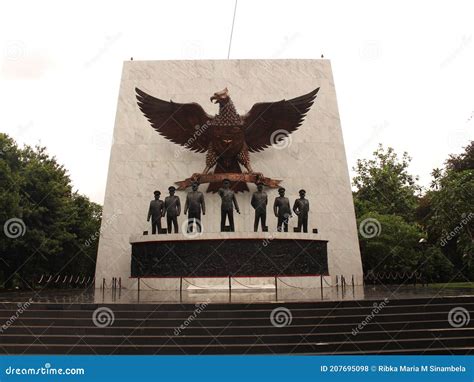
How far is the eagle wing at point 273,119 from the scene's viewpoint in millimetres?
17750

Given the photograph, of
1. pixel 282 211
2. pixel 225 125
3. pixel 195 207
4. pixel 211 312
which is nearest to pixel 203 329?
pixel 211 312

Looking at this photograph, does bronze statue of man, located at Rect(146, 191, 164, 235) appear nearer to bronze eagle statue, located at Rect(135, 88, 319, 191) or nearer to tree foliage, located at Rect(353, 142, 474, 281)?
bronze eagle statue, located at Rect(135, 88, 319, 191)

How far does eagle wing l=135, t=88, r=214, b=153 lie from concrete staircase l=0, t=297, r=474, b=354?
9721 mm

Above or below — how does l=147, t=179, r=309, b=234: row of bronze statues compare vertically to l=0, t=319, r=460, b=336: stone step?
above

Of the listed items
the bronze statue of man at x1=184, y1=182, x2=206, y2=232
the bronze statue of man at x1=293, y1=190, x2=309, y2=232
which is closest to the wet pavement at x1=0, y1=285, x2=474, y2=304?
the bronze statue of man at x1=184, y1=182, x2=206, y2=232

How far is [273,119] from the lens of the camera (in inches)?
714

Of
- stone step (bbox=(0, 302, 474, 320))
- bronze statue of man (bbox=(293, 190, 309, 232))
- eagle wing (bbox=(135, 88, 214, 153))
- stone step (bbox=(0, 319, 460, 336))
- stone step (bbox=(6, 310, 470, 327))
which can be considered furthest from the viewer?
eagle wing (bbox=(135, 88, 214, 153))

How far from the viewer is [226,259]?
44.9ft

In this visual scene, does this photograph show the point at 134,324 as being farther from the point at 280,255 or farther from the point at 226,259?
the point at 280,255

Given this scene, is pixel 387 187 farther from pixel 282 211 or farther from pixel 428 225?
pixel 282 211

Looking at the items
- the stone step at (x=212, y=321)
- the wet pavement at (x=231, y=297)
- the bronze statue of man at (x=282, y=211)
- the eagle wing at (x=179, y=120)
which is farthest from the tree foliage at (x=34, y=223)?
the stone step at (x=212, y=321)

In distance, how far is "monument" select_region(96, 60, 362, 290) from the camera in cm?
1523

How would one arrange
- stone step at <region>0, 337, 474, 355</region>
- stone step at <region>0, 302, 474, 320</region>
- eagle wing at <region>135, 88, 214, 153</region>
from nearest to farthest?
stone step at <region>0, 337, 474, 355</region>, stone step at <region>0, 302, 474, 320</region>, eagle wing at <region>135, 88, 214, 153</region>

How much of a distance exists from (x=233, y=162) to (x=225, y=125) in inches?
67.2
